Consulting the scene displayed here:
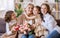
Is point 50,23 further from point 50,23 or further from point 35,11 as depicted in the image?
point 35,11

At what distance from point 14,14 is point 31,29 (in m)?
0.26

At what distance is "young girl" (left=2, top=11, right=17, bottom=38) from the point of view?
153 cm

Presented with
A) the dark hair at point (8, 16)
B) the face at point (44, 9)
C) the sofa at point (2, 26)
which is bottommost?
the sofa at point (2, 26)

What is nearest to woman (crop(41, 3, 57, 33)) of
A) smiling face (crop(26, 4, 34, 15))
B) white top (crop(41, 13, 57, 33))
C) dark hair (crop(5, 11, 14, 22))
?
white top (crop(41, 13, 57, 33))

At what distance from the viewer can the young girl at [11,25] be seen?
5.00 feet

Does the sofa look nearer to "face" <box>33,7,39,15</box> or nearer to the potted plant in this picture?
the potted plant

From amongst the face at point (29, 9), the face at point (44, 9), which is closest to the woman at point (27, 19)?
the face at point (29, 9)

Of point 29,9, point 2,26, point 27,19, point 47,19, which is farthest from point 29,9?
point 2,26

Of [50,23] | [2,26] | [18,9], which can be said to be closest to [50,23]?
[50,23]

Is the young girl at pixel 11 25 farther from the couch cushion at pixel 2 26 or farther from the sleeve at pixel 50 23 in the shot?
the sleeve at pixel 50 23

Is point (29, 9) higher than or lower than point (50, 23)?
higher

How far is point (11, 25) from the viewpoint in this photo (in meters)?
1.54

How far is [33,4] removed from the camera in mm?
1481

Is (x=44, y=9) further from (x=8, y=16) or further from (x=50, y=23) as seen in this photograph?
(x=8, y=16)
